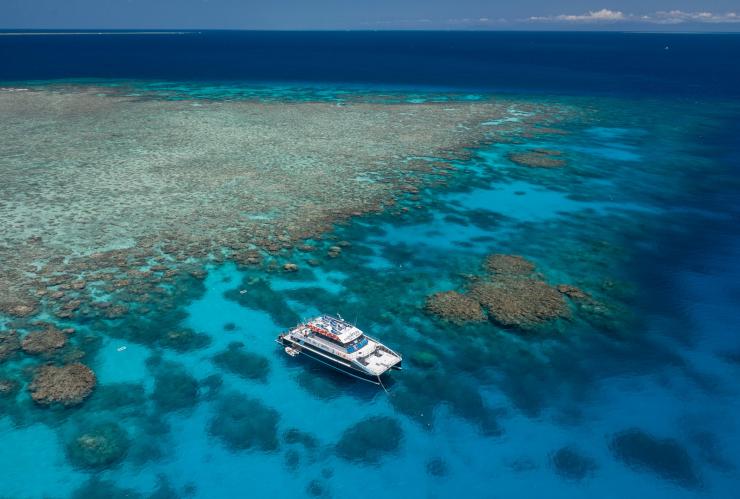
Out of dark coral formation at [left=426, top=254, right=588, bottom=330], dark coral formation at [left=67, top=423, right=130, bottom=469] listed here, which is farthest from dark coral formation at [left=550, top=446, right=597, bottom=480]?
dark coral formation at [left=67, top=423, right=130, bottom=469]

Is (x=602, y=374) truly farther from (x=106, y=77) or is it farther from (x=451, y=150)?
(x=106, y=77)

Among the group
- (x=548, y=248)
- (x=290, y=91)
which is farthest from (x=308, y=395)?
(x=290, y=91)

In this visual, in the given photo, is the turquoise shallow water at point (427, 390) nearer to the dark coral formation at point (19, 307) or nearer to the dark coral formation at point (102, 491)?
the dark coral formation at point (102, 491)

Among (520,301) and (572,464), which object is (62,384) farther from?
(520,301)

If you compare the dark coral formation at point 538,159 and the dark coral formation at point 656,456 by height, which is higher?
the dark coral formation at point 538,159

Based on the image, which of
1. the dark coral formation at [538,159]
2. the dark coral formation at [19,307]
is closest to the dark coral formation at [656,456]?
the dark coral formation at [19,307]

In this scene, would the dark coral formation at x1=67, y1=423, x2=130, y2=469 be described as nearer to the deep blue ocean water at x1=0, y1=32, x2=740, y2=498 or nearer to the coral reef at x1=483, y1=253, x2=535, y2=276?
the deep blue ocean water at x1=0, y1=32, x2=740, y2=498
